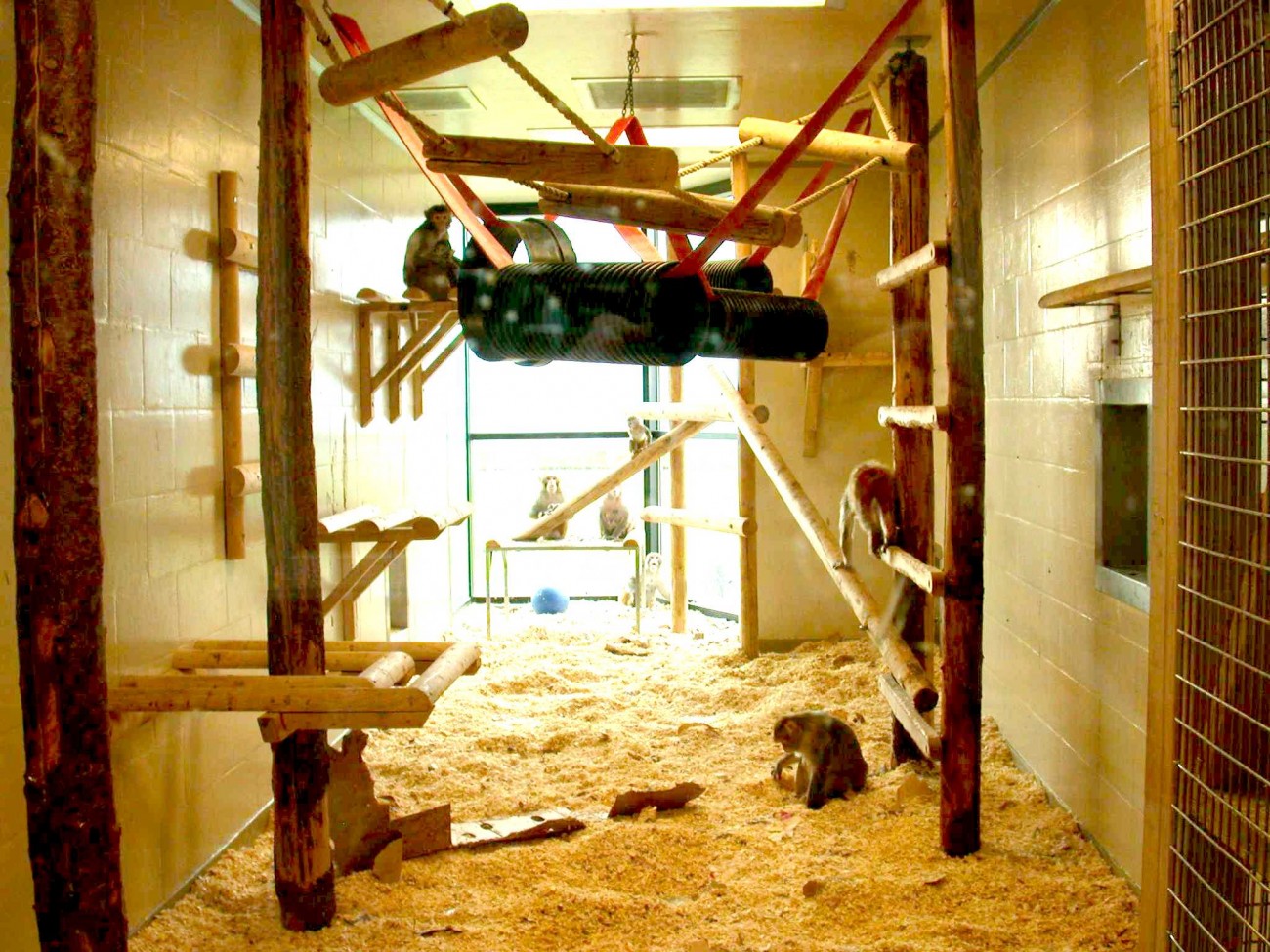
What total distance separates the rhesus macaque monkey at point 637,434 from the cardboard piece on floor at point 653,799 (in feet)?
9.88

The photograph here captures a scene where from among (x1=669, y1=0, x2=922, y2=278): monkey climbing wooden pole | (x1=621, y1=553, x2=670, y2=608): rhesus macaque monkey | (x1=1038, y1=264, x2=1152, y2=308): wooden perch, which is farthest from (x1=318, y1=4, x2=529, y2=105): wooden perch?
(x1=621, y1=553, x2=670, y2=608): rhesus macaque monkey

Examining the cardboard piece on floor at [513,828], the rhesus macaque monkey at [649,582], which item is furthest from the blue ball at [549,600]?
the cardboard piece on floor at [513,828]

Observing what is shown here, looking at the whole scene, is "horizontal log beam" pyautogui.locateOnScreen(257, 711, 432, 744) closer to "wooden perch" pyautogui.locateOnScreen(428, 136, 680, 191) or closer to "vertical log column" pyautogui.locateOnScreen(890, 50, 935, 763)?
"wooden perch" pyautogui.locateOnScreen(428, 136, 680, 191)

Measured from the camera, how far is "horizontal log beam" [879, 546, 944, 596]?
10.6 feet

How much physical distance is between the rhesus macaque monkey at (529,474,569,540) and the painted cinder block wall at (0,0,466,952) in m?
2.97

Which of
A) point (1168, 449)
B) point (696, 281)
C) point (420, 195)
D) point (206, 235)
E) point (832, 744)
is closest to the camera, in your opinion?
Answer: point (1168, 449)

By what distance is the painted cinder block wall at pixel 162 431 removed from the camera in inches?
107

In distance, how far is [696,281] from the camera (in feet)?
8.66

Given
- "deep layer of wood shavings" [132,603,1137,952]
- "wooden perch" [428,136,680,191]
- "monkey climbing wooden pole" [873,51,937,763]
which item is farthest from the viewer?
"monkey climbing wooden pole" [873,51,937,763]

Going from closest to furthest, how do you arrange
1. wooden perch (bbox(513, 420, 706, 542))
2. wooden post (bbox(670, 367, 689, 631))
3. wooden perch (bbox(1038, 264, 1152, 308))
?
wooden perch (bbox(1038, 264, 1152, 308)) → wooden perch (bbox(513, 420, 706, 542)) → wooden post (bbox(670, 367, 689, 631))

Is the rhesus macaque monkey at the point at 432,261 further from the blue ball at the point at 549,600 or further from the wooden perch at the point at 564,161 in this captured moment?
the blue ball at the point at 549,600

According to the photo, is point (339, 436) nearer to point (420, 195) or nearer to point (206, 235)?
point (206, 235)

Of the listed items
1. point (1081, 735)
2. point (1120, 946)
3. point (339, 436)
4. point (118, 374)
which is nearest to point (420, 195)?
point (339, 436)

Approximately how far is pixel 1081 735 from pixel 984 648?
1.32 m
